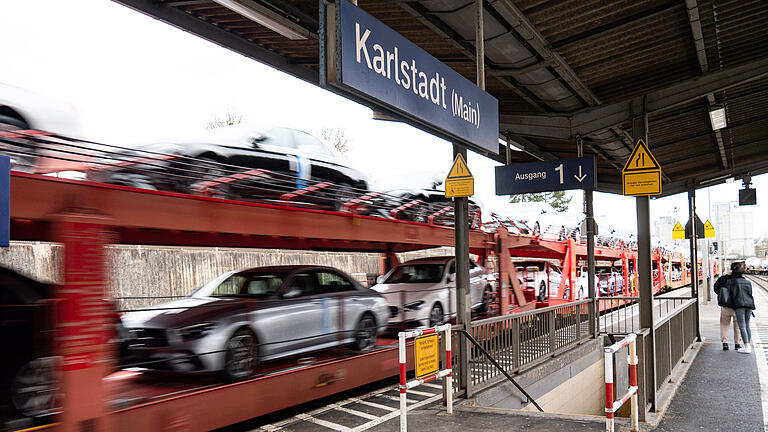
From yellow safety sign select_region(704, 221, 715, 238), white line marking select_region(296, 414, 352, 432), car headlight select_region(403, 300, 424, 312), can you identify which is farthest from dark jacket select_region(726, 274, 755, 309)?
yellow safety sign select_region(704, 221, 715, 238)

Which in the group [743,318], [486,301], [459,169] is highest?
[459,169]

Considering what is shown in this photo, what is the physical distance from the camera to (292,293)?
792 centimetres

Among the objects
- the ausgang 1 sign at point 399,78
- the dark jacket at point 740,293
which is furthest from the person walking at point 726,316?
the ausgang 1 sign at point 399,78

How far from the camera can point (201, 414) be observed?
5926 mm

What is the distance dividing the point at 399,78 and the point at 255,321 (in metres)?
3.83

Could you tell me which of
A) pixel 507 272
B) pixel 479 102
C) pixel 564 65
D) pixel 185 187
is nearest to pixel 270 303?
pixel 185 187

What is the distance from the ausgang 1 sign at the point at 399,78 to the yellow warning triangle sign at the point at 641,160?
104 inches

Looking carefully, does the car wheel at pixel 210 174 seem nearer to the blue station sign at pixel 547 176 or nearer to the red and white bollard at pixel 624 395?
the red and white bollard at pixel 624 395

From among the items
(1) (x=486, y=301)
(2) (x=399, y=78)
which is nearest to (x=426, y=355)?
(2) (x=399, y=78)

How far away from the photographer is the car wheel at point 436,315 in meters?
11.1

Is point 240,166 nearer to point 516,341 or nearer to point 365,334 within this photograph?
point 365,334

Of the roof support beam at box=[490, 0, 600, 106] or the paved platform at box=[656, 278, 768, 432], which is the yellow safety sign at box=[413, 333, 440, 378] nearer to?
the paved platform at box=[656, 278, 768, 432]

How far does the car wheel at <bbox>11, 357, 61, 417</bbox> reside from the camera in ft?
16.3

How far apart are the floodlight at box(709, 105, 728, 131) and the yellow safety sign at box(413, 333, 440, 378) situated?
760cm
